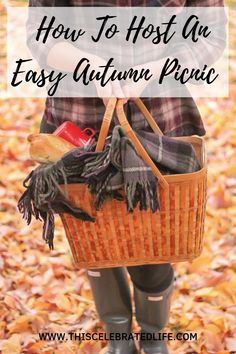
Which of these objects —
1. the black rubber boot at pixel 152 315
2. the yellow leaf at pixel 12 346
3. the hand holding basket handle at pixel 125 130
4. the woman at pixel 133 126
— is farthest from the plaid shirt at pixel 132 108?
the yellow leaf at pixel 12 346

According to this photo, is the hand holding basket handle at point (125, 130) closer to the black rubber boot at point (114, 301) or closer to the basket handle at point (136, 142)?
the basket handle at point (136, 142)

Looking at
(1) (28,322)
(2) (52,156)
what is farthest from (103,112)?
(1) (28,322)

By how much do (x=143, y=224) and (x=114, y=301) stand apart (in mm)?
532

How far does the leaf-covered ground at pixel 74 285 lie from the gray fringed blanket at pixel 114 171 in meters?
0.95

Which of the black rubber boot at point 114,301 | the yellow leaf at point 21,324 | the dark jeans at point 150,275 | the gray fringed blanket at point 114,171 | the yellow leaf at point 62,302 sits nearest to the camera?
the gray fringed blanket at point 114,171

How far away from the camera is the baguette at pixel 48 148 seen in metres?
1.85

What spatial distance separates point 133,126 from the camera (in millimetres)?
1986

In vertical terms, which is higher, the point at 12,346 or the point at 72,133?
the point at 72,133

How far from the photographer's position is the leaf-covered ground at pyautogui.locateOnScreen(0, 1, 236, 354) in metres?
2.62

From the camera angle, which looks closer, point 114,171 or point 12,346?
point 114,171

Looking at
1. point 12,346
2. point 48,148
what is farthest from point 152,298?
point 48,148

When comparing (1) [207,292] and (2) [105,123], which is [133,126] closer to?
(2) [105,123]

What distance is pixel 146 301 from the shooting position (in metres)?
2.32

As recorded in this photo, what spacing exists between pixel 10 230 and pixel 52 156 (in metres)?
1.47
